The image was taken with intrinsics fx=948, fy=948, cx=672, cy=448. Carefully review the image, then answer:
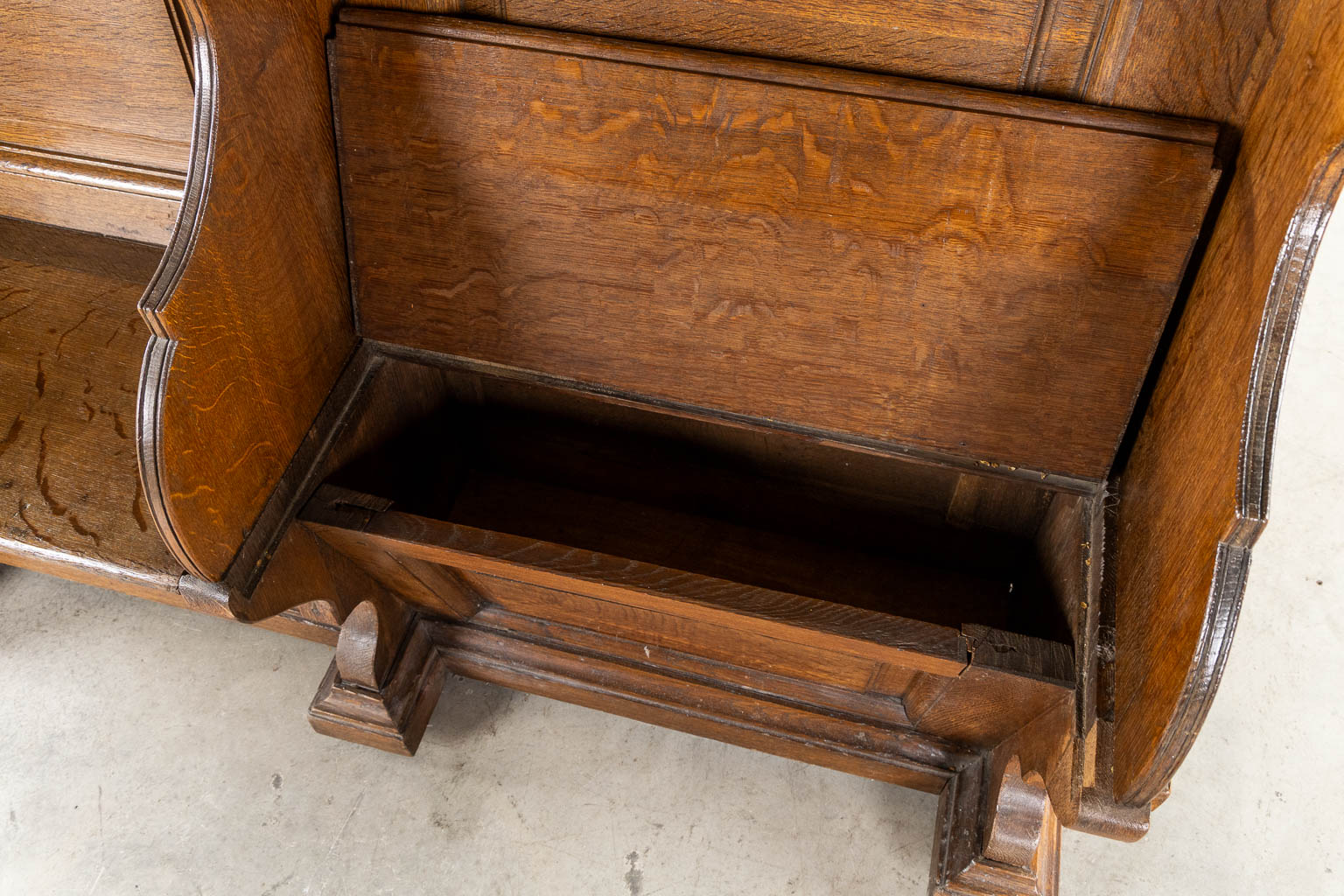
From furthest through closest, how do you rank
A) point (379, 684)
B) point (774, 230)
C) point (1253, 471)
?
point (379, 684) < point (774, 230) < point (1253, 471)

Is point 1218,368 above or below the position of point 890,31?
below

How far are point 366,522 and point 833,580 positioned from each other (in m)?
0.83

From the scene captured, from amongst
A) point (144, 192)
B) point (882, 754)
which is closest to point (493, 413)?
point (144, 192)

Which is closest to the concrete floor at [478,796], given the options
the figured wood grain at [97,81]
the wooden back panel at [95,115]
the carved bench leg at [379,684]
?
the carved bench leg at [379,684]

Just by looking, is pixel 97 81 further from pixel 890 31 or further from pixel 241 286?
pixel 890 31

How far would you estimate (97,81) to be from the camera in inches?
56.6

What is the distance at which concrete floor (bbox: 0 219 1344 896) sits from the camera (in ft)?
5.47

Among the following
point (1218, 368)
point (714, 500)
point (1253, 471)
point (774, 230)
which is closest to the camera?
point (1253, 471)

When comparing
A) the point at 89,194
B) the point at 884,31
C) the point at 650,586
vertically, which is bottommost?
the point at 650,586

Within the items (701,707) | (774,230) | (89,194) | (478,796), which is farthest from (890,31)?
(478,796)

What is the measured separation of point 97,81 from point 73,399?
0.48 m

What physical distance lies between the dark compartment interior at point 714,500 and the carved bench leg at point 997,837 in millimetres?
265

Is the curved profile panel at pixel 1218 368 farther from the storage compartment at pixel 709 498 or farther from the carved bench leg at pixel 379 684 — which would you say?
the carved bench leg at pixel 379 684

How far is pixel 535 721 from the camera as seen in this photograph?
185 cm
